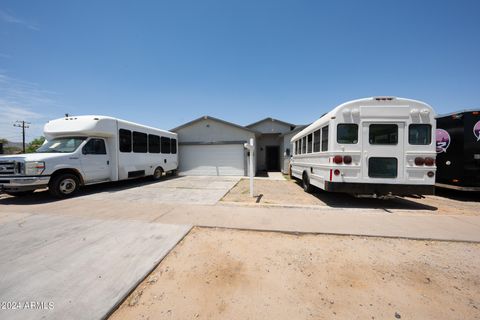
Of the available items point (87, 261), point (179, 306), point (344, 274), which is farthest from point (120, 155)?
point (344, 274)

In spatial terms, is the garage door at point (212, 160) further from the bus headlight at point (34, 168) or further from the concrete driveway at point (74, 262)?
the concrete driveway at point (74, 262)

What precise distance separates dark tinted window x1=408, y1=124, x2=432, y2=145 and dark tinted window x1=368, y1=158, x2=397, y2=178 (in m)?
0.75

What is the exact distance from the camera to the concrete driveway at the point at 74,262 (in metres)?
1.96

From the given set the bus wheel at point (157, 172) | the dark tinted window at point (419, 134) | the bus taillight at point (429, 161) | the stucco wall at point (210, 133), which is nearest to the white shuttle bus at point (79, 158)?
the bus wheel at point (157, 172)

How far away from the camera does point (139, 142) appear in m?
9.51

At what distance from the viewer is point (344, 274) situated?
2.49 metres

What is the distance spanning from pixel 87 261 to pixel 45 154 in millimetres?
5996

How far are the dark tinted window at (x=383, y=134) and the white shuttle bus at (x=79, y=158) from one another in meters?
9.67

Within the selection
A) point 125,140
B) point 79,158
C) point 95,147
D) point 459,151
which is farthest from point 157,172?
point 459,151

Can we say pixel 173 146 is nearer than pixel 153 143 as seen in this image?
No

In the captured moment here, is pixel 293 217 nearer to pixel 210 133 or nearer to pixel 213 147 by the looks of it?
pixel 213 147

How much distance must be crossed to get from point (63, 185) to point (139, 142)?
12.0 ft

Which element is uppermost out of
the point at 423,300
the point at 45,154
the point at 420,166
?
the point at 45,154

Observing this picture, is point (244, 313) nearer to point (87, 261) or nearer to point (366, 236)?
point (87, 261)
